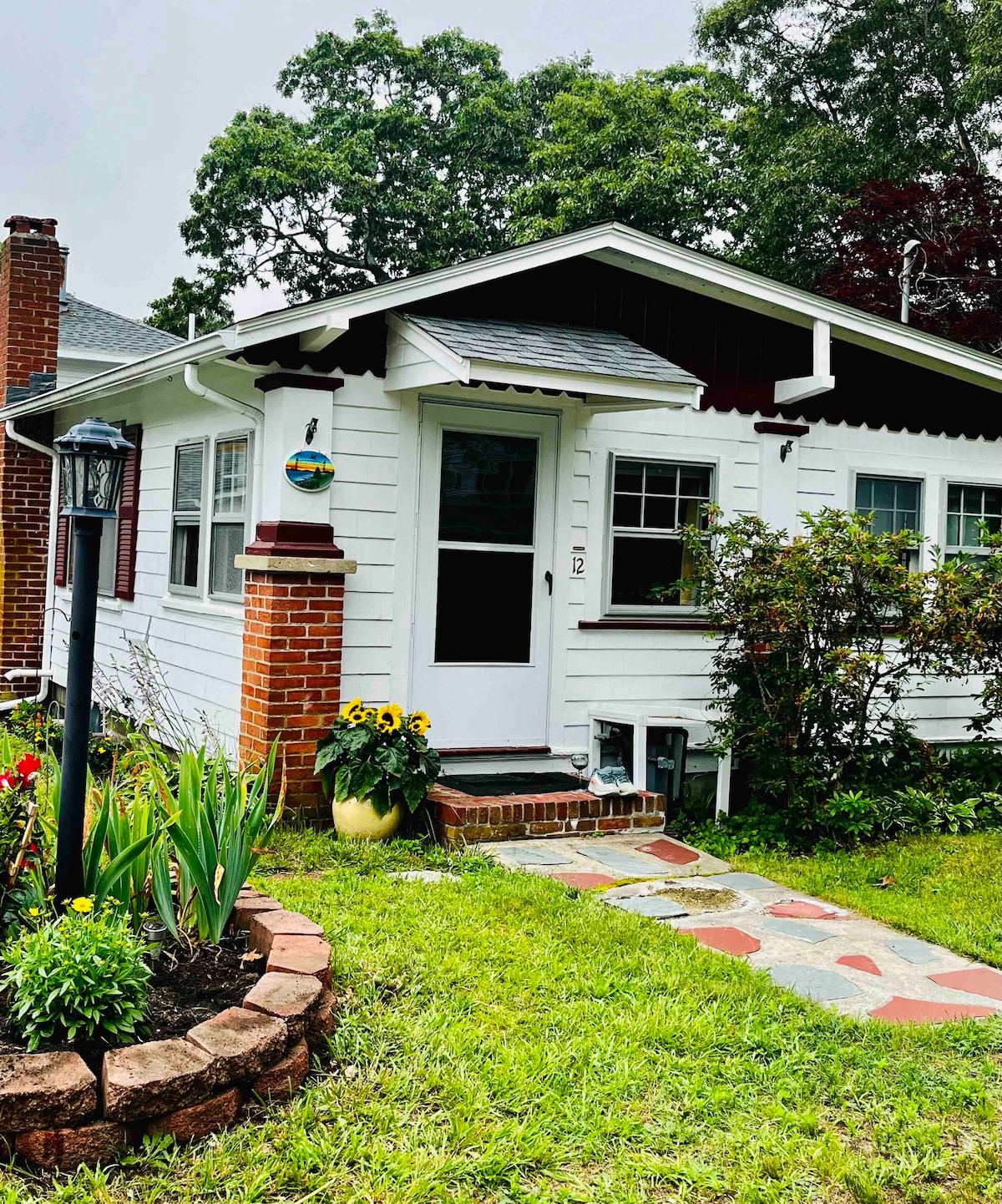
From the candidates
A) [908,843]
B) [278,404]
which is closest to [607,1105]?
[908,843]

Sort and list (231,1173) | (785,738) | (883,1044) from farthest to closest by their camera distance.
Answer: (785,738)
(883,1044)
(231,1173)

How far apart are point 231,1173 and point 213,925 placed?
3.88ft

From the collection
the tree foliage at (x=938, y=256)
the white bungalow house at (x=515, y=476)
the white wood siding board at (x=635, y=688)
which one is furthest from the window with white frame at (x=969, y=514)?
the tree foliage at (x=938, y=256)

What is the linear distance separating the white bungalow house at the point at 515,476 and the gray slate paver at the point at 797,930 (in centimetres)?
176

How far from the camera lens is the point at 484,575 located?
7719 mm

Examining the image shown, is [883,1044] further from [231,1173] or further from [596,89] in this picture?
[596,89]

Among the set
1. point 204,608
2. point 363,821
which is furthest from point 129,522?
point 363,821

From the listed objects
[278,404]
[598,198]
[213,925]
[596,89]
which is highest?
[596,89]

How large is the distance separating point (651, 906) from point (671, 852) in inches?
46.0

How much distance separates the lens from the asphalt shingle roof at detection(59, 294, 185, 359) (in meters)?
15.2

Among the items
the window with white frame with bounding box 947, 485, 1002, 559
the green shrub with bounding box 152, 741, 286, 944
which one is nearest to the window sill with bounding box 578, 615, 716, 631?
the window with white frame with bounding box 947, 485, 1002, 559

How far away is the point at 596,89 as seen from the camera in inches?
943

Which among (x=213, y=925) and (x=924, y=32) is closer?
(x=213, y=925)

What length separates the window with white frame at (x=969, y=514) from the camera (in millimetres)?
9547
